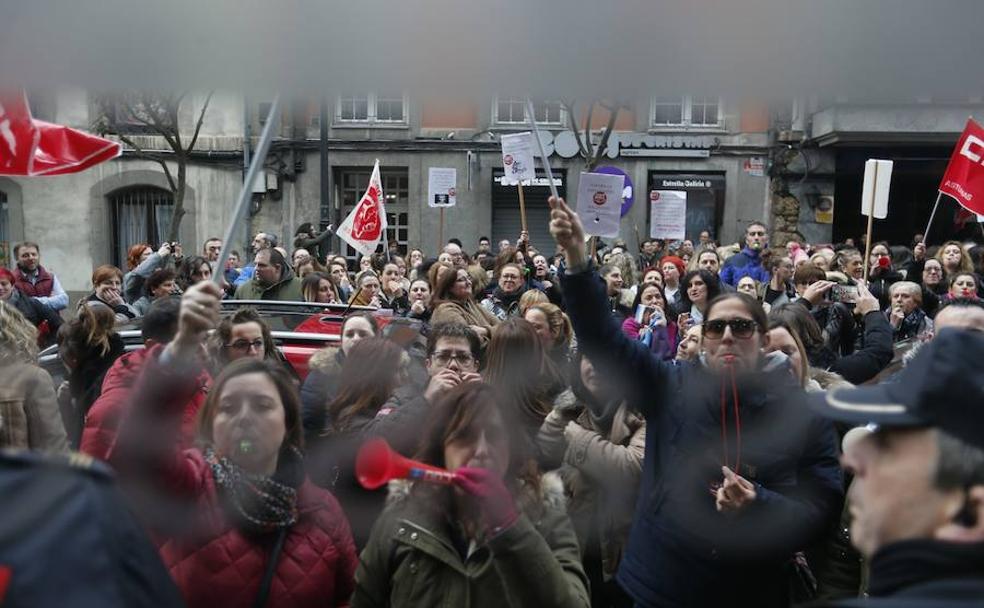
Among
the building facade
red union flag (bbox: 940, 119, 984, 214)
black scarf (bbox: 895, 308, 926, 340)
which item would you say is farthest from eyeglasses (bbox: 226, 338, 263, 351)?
the building facade

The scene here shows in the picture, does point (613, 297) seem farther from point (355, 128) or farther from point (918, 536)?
point (355, 128)

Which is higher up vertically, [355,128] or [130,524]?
[355,128]

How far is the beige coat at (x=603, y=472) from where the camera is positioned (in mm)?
3416

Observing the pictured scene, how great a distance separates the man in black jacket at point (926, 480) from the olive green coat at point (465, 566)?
91 centimetres

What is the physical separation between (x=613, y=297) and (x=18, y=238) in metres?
15.7

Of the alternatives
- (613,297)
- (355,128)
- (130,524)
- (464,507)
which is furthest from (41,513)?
(355,128)

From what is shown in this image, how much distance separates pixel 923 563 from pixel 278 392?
72.7 inches

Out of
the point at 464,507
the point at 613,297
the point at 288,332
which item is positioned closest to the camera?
the point at 464,507

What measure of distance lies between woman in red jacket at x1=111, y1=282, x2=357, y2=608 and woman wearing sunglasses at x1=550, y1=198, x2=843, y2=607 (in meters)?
0.91

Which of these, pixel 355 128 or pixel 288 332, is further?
pixel 355 128

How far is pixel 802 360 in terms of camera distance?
12.1 feet

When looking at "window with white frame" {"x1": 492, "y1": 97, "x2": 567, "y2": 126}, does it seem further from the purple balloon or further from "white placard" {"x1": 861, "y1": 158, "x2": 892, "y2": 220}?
"white placard" {"x1": 861, "y1": 158, "x2": 892, "y2": 220}

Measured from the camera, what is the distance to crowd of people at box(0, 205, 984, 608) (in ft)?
4.68

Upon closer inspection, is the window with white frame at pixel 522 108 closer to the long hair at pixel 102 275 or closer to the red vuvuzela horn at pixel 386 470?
the red vuvuzela horn at pixel 386 470
